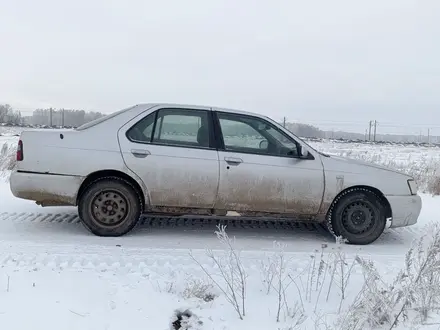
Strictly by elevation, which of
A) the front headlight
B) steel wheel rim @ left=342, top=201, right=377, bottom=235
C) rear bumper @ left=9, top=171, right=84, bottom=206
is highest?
the front headlight

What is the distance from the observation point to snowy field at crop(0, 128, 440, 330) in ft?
10.2

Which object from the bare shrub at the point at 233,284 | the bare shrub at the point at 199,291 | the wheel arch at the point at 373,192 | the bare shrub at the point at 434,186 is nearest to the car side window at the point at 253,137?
the wheel arch at the point at 373,192

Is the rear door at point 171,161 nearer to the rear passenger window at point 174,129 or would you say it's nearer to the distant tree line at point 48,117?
the rear passenger window at point 174,129

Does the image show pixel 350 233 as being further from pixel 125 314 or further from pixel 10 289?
pixel 10 289

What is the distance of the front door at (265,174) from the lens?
5168 millimetres

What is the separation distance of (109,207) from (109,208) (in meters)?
0.01

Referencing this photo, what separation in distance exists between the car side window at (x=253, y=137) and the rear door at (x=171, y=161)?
0.25 meters

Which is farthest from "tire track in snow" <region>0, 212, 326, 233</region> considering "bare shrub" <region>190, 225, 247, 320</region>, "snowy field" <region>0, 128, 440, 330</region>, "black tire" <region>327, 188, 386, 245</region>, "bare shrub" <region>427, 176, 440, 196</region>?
"bare shrub" <region>427, 176, 440, 196</region>

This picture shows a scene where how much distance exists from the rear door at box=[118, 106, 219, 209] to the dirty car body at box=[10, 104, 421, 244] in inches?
0.5

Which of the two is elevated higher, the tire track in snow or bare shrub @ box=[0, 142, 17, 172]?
bare shrub @ box=[0, 142, 17, 172]

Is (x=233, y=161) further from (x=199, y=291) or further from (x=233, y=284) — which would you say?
(x=199, y=291)

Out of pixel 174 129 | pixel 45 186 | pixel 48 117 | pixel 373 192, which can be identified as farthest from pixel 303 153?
pixel 48 117

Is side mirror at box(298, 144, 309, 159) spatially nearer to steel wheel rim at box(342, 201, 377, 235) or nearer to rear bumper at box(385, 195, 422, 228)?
steel wheel rim at box(342, 201, 377, 235)

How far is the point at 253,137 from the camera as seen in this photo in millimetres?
5348
